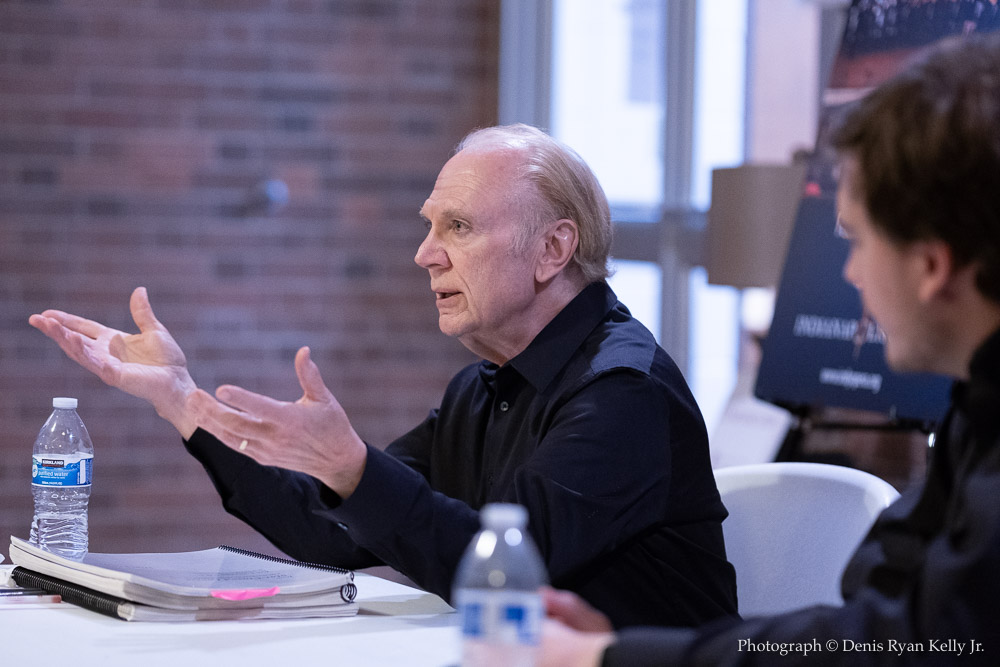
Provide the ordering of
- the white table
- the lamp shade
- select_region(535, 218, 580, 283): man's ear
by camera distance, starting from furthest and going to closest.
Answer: the lamp shade → select_region(535, 218, 580, 283): man's ear → the white table

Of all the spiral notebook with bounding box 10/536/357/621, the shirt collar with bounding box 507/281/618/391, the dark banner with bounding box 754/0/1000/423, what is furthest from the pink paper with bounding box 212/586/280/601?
the dark banner with bounding box 754/0/1000/423

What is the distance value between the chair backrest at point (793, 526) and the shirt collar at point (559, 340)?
33cm

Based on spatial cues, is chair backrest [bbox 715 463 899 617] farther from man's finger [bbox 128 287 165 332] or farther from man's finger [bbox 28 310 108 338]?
man's finger [bbox 28 310 108 338]

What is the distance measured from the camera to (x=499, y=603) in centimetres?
94

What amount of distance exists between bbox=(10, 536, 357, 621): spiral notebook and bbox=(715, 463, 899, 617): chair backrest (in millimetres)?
641

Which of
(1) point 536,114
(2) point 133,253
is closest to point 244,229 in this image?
(2) point 133,253

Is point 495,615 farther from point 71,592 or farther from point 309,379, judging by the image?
point 71,592

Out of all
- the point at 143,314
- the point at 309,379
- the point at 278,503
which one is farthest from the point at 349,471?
the point at 143,314

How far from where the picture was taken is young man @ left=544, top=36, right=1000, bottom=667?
904 millimetres

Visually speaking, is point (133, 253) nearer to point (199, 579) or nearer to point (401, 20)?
point (401, 20)

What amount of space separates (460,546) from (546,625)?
0.42m

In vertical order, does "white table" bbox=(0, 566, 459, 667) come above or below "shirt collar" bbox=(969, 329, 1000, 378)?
below

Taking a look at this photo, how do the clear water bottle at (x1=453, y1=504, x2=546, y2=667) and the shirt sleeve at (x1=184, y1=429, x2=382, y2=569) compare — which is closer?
the clear water bottle at (x1=453, y1=504, x2=546, y2=667)

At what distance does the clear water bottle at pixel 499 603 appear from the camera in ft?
3.07
